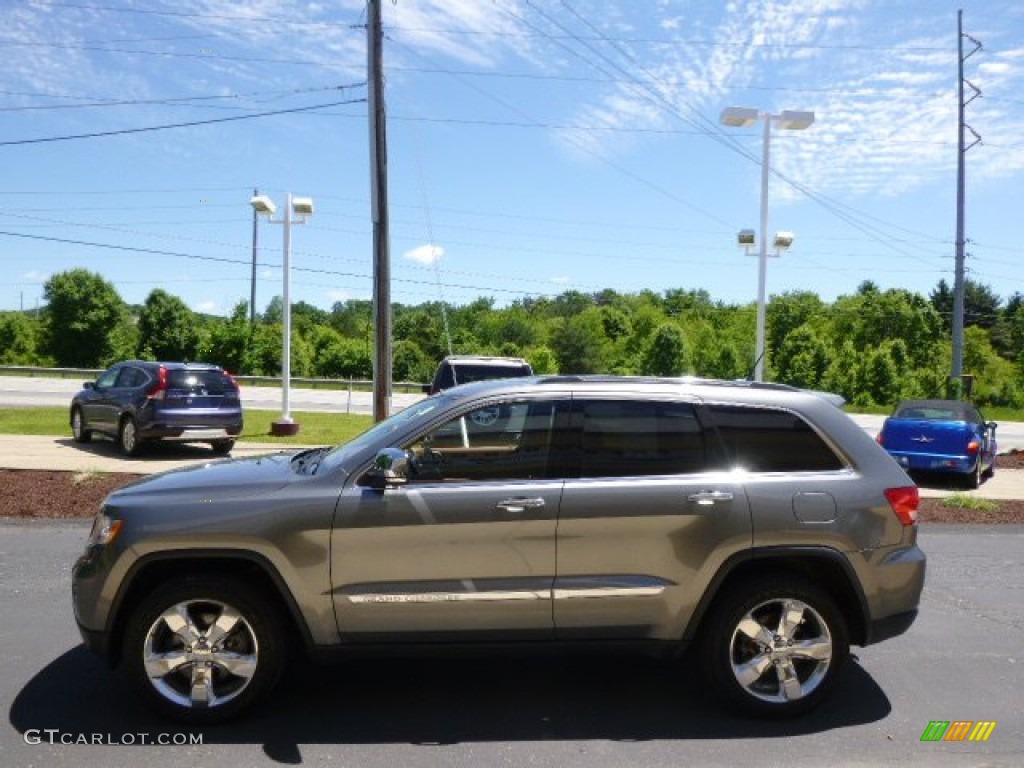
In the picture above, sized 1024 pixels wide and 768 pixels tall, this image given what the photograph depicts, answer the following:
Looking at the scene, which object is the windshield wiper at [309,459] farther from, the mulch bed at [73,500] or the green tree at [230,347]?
the green tree at [230,347]

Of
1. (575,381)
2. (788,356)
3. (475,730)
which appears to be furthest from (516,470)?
(788,356)

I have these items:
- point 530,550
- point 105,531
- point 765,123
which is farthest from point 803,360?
point 105,531

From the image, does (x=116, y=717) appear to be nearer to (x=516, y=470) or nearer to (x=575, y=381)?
(x=516, y=470)

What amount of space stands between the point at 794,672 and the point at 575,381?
1.79 meters

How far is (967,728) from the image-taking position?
419 cm

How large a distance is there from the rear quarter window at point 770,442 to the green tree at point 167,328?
71995 mm

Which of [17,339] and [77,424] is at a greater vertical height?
[17,339]

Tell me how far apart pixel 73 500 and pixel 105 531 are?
282 inches

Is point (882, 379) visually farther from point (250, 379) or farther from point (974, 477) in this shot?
point (974, 477)

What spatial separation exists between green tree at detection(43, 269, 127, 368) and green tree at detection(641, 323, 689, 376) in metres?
46.3

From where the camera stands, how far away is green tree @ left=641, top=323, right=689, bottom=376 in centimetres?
7069

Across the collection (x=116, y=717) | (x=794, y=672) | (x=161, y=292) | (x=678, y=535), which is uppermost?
(x=161, y=292)

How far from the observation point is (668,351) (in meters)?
71.3

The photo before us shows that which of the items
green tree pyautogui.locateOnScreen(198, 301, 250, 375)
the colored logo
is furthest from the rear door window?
green tree pyautogui.locateOnScreen(198, 301, 250, 375)
